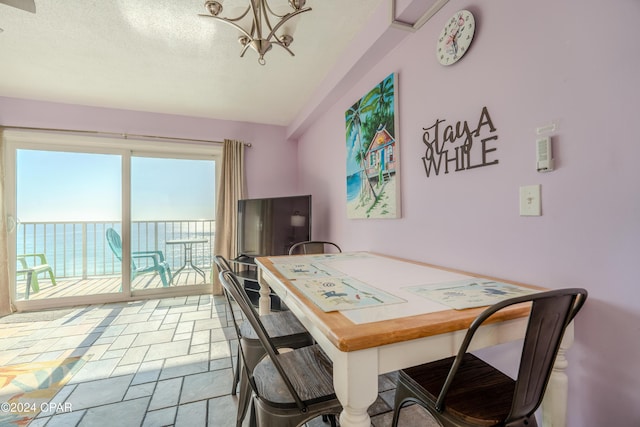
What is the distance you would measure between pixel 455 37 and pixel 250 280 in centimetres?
282

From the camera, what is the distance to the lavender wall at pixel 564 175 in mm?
822

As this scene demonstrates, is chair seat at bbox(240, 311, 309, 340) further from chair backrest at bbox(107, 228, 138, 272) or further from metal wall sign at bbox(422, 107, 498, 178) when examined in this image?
chair backrest at bbox(107, 228, 138, 272)

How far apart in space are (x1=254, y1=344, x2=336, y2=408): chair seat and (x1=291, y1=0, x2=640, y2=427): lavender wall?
83 cm

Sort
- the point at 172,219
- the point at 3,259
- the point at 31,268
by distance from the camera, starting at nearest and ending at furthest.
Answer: the point at 3,259 → the point at 31,268 → the point at 172,219

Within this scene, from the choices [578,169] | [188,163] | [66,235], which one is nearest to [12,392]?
[66,235]

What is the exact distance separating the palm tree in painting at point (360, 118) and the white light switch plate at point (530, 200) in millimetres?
1045

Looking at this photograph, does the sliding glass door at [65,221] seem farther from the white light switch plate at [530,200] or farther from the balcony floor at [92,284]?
the white light switch plate at [530,200]

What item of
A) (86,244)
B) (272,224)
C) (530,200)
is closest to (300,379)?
(530,200)

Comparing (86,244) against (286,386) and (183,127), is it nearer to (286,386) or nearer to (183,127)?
(183,127)

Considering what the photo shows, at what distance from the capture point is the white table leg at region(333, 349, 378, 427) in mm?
661

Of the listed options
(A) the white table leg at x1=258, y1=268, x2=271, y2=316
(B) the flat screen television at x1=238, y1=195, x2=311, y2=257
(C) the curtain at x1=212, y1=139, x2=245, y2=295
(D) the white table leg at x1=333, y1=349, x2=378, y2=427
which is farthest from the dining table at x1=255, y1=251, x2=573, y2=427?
(C) the curtain at x1=212, y1=139, x2=245, y2=295

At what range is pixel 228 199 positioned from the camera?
144 inches

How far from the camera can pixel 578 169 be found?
0.92m

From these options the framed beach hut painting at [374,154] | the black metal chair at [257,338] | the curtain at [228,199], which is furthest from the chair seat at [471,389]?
the curtain at [228,199]
